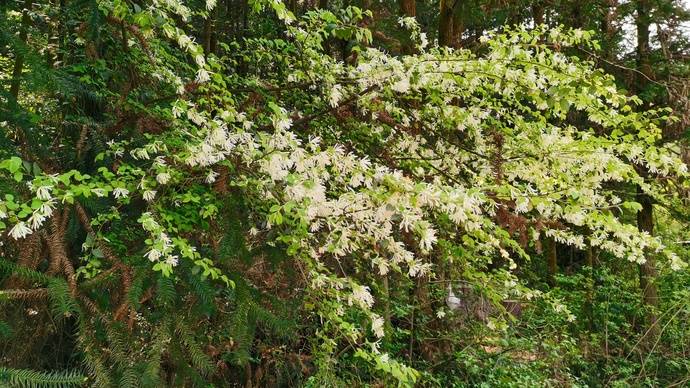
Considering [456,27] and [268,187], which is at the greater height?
[456,27]

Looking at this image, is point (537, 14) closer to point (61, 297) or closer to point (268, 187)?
point (268, 187)

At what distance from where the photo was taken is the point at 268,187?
268 cm

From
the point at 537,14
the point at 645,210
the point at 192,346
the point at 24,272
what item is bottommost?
the point at 645,210

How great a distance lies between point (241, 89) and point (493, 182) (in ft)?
Result: 6.49

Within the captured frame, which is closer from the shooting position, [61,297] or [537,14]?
[61,297]

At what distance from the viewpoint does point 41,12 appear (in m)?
3.59

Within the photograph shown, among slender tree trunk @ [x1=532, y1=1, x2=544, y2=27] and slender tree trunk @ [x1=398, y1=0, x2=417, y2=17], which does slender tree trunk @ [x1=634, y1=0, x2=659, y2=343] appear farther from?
slender tree trunk @ [x1=398, y1=0, x2=417, y2=17]

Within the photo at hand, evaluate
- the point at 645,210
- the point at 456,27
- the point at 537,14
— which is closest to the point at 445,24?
the point at 456,27

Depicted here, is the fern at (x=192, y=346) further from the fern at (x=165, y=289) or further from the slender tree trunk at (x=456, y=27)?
the slender tree trunk at (x=456, y=27)

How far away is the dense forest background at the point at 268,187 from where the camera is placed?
2615 mm

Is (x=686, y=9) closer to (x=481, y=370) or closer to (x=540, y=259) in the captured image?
(x=481, y=370)

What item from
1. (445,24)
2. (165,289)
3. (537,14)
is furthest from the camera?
(537,14)

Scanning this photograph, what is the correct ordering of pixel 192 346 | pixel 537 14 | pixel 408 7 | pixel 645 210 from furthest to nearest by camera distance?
1. pixel 537 14
2. pixel 645 210
3. pixel 408 7
4. pixel 192 346

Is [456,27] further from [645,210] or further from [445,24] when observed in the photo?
[645,210]
